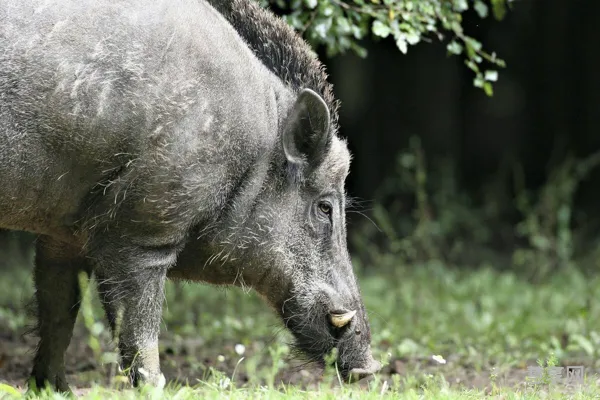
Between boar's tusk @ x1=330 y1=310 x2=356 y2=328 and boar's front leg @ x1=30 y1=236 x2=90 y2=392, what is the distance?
58.7 inches

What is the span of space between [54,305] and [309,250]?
5.15ft

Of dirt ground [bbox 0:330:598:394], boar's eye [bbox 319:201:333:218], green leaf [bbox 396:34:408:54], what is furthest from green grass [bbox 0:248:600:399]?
green leaf [bbox 396:34:408:54]

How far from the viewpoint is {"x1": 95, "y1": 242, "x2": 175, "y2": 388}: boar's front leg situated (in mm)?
4938

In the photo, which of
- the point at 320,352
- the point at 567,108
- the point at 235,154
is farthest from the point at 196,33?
the point at 567,108

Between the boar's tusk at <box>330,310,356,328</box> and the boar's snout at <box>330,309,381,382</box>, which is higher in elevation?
the boar's tusk at <box>330,310,356,328</box>

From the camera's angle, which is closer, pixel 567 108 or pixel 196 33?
pixel 196 33

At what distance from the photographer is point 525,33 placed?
69.4 feet

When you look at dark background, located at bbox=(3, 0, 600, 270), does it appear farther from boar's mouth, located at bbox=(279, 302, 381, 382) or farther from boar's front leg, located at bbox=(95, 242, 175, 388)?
boar's front leg, located at bbox=(95, 242, 175, 388)

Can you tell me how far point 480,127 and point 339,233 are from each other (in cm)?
1858

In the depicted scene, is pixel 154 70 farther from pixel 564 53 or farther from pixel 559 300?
pixel 564 53

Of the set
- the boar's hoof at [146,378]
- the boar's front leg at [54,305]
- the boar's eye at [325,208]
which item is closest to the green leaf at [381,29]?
the boar's eye at [325,208]

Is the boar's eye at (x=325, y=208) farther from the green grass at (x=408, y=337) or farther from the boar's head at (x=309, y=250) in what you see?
the green grass at (x=408, y=337)

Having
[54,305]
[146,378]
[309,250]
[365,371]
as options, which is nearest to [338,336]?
[365,371]

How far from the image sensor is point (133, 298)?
4.96 m
